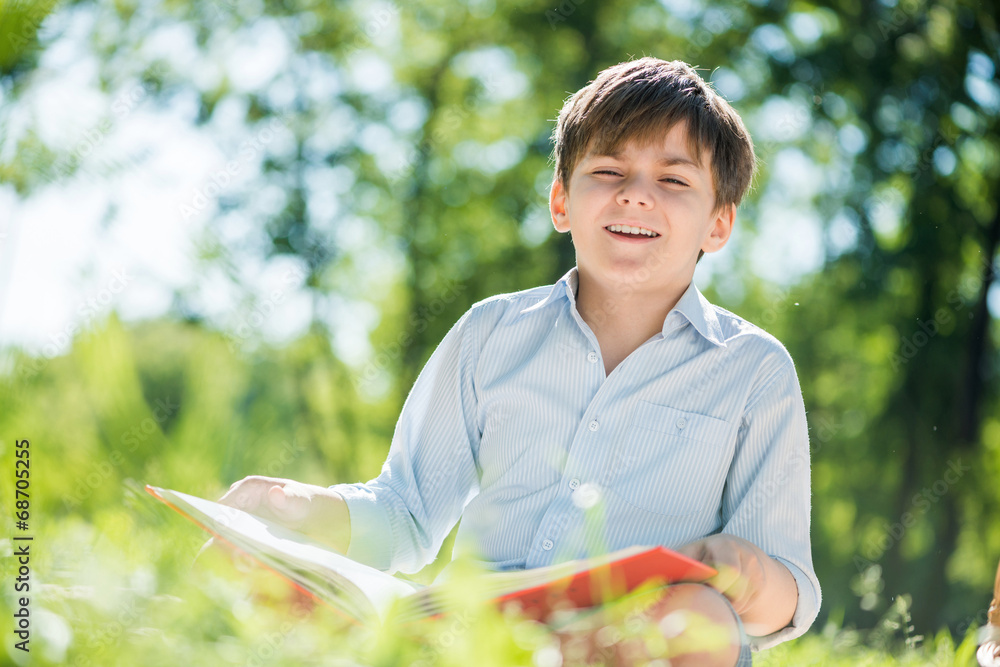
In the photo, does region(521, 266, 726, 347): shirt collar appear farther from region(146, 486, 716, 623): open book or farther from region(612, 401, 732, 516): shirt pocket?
region(146, 486, 716, 623): open book

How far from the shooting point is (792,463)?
1.66 metres

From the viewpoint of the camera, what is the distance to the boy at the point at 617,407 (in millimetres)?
1646

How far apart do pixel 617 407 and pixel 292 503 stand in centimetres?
66

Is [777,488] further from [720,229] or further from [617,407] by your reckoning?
[720,229]

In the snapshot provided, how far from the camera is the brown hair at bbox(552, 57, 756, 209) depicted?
1839 mm

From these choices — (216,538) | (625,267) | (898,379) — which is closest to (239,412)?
(216,538)

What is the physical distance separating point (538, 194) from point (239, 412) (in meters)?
9.85

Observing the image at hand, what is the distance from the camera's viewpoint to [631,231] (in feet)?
5.89

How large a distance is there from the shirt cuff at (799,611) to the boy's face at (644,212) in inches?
24.3

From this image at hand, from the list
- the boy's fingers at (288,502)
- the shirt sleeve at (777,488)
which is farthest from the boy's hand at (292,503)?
the shirt sleeve at (777,488)

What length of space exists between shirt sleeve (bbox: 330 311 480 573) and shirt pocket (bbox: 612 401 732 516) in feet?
1.19

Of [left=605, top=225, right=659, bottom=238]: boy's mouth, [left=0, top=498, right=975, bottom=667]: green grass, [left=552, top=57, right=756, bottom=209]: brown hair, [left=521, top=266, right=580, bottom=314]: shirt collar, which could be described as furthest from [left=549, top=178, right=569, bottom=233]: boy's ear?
[left=0, top=498, right=975, bottom=667]: green grass

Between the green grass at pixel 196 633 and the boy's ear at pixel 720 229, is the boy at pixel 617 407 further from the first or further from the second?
the green grass at pixel 196 633

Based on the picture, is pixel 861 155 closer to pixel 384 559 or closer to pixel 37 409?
pixel 384 559
